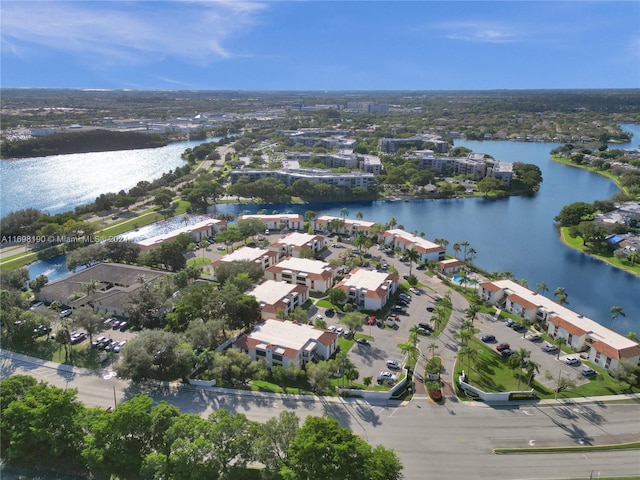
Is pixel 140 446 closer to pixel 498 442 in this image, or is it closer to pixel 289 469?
pixel 289 469

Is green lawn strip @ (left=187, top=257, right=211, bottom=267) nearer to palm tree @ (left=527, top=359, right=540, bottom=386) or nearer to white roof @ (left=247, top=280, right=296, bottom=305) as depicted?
white roof @ (left=247, top=280, right=296, bottom=305)

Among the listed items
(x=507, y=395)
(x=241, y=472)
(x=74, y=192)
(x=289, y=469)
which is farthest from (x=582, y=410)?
(x=74, y=192)

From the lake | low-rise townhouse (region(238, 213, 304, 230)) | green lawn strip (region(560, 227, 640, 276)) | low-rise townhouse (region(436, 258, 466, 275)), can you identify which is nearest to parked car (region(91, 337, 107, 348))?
low-rise townhouse (region(238, 213, 304, 230))

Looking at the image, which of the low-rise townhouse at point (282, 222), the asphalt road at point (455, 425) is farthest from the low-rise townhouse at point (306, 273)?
the asphalt road at point (455, 425)

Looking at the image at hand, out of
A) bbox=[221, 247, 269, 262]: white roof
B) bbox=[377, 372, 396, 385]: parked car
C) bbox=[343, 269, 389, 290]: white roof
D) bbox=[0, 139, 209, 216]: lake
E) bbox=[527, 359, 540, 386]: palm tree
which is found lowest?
bbox=[377, 372, 396, 385]: parked car

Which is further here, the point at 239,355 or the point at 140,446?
the point at 239,355

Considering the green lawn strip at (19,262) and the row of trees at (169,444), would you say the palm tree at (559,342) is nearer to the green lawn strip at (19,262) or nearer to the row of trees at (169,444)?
the row of trees at (169,444)
